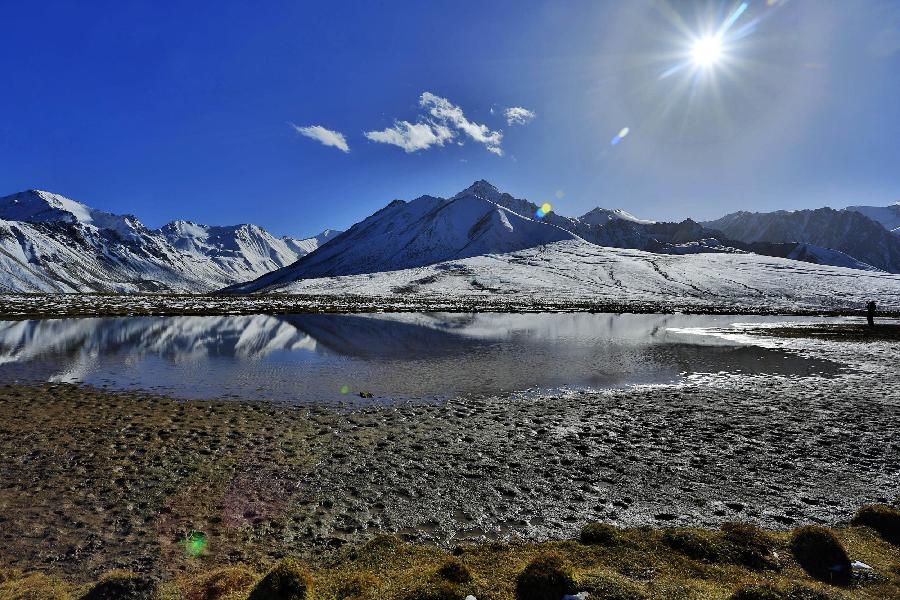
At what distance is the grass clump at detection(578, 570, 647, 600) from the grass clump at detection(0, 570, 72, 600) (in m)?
7.88

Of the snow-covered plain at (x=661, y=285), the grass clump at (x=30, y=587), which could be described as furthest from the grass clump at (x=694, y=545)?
the snow-covered plain at (x=661, y=285)

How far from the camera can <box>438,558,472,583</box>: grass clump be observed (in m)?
7.06

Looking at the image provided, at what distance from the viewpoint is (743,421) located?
18734 mm

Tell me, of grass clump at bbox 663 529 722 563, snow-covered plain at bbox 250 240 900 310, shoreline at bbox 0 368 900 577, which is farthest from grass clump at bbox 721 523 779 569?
snow-covered plain at bbox 250 240 900 310

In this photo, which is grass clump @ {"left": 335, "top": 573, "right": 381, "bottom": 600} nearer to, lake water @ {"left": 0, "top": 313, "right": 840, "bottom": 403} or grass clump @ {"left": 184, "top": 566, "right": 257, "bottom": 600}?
grass clump @ {"left": 184, "top": 566, "right": 257, "bottom": 600}

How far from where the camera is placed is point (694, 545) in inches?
338

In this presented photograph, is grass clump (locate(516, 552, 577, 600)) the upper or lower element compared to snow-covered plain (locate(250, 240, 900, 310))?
lower

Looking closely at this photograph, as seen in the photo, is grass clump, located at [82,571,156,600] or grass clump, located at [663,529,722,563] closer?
grass clump, located at [82,571,156,600]

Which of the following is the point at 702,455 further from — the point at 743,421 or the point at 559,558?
the point at 559,558

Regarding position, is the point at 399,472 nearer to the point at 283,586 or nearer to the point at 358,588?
the point at 358,588

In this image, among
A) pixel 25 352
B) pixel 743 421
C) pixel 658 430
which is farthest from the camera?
pixel 25 352

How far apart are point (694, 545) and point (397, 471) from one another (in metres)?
8.06

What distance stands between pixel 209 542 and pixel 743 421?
19646mm

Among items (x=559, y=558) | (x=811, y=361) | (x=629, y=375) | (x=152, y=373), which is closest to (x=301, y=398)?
(x=152, y=373)
